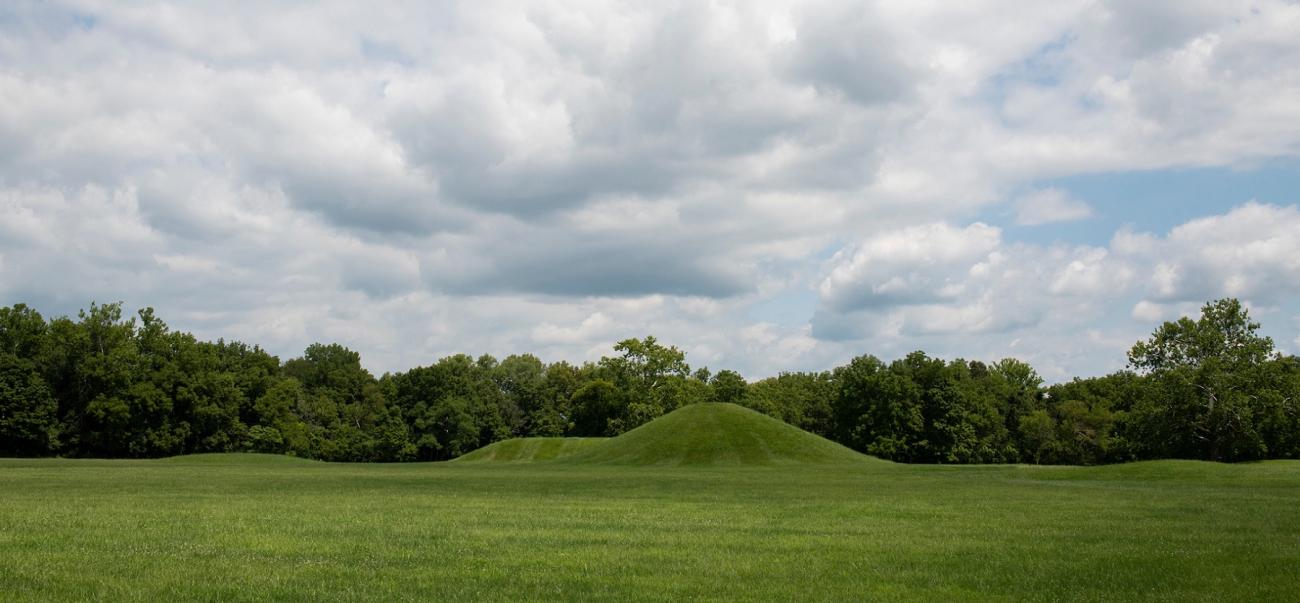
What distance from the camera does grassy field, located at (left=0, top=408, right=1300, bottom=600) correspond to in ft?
42.3

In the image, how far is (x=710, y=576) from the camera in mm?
13883

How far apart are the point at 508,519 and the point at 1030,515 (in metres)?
14.0

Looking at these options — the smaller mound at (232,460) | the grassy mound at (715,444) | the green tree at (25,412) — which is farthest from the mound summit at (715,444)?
the green tree at (25,412)

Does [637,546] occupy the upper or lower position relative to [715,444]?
lower

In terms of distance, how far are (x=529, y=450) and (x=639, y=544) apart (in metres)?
75.2

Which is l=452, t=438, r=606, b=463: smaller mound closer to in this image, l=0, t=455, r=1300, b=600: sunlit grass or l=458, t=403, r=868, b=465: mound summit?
l=458, t=403, r=868, b=465: mound summit

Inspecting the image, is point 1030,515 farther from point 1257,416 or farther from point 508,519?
point 1257,416

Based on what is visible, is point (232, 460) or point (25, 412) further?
point (25, 412)

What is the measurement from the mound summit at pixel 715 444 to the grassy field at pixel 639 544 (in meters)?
37.1

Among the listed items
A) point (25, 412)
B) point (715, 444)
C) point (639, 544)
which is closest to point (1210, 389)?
point (715, 444)

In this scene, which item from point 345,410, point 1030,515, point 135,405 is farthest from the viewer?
point 345,410

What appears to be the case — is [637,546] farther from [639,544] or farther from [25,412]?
[25,412]

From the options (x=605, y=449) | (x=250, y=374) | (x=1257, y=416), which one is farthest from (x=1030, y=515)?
(x=250, y=374)

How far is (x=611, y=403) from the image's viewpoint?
125 metres
